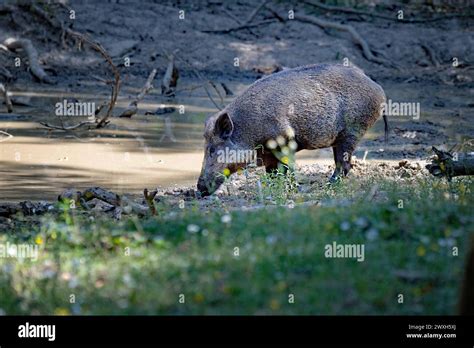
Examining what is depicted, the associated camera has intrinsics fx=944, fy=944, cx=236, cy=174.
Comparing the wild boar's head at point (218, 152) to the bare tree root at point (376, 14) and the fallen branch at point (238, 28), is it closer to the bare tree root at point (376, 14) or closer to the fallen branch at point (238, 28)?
the fallen branch at point (238, 28)

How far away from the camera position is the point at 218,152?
37.2 ft

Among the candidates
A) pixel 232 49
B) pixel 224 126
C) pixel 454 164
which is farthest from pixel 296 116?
pixel 232 49

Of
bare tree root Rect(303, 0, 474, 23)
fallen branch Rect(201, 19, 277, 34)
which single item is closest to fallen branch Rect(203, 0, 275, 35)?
fallen branch Rect(201, 19, 277, 34)

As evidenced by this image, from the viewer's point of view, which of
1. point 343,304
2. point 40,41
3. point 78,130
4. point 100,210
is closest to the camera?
point 343,304

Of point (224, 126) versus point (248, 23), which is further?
point (248, 23)

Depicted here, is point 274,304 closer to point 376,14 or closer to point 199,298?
point 199,298

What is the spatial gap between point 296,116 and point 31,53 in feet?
32.5

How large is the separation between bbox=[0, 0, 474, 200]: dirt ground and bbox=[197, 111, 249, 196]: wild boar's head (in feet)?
16.8

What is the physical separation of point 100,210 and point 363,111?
3.85 meters

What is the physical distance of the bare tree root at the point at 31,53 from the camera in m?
19.9

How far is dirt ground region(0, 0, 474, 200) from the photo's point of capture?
18797 millimetres
